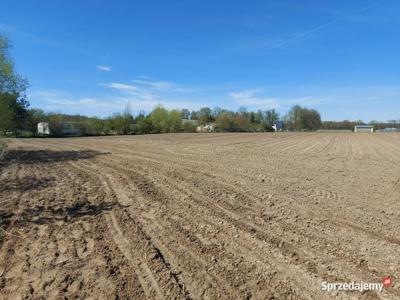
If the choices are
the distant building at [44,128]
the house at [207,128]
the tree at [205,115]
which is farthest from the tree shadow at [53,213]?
the tree at [205,115]

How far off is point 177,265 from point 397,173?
1253 cm

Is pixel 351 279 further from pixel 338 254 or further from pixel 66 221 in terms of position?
pixel 66 221

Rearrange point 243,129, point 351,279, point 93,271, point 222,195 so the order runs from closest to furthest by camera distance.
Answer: point 351,279
point 93,271
point 222,195
point 243,129

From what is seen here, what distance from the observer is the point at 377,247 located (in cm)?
523

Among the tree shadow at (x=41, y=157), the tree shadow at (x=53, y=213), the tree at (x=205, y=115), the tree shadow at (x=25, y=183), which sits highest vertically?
the tree at (x=205, y=115)

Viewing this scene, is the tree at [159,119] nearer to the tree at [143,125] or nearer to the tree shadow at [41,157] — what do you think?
the tree at [143,125]

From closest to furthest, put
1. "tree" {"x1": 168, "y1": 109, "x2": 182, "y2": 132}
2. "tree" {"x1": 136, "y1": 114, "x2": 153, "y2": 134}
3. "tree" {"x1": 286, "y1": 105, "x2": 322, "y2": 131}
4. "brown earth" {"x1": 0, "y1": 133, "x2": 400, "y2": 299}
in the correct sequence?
"brown earth" {"x1": 0, "y1": 133, "x2": 400, "y2": 299}
"tree" {"x1": 136, "y1": 114, "x2": 153, "y2": 134}
"tree" {"x1": 168, "y1": 109, "x2": 182, "y2": 132}
"tree" {"x1": 286, "y1": 105, "x2": 322, "y2": 131}

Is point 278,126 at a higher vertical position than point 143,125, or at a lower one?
lower

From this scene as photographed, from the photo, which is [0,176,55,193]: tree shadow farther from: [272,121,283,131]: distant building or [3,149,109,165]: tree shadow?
[272,121,283,131]: distant building

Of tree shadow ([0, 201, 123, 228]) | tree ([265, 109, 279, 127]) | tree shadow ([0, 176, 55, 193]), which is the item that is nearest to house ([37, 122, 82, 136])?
tree shadow ([0, 176, 55, 193])

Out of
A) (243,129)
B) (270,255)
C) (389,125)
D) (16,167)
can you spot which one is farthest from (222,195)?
(389,125)

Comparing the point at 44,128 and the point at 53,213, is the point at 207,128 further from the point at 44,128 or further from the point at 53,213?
the point at 53,213

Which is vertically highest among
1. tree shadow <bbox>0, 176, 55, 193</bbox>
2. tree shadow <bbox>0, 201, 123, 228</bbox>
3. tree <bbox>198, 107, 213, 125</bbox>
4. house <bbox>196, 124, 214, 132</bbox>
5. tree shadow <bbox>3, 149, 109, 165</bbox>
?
tree <bbox>198, 107, 213, 125</bbox>

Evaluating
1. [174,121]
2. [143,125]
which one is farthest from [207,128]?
[143,125]
